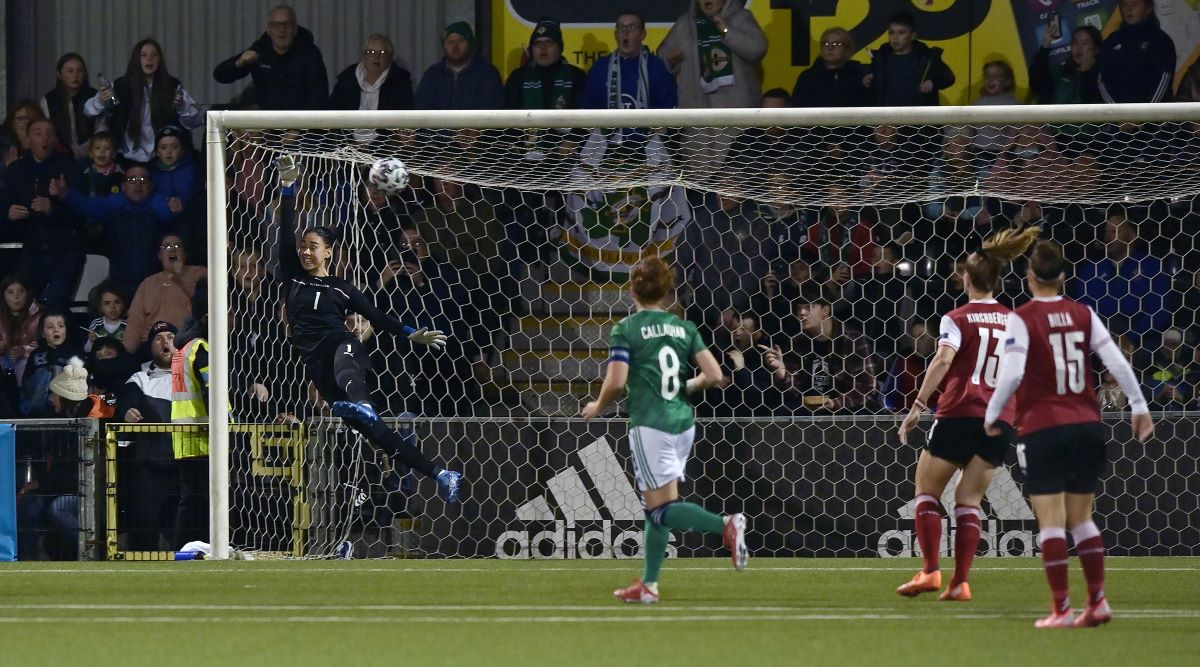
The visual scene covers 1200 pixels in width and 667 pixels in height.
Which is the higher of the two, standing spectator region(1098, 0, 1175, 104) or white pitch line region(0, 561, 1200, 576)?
standing spectator region(1098, 0, 1175, 104)

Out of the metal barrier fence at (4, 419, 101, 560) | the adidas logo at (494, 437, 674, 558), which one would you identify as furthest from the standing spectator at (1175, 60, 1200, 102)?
the metal barrier fence at (4, 419, 101, 560)

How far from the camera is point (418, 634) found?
6.53 m

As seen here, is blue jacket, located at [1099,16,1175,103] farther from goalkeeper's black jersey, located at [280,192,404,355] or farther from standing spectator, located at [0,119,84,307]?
standing spectator, located at [0,119,84,307]

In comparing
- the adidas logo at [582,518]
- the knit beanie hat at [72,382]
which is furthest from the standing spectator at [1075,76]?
the knit beanie hat at [72,382]

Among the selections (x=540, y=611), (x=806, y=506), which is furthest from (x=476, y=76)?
(x=540, y=611)

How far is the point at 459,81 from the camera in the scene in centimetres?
1427

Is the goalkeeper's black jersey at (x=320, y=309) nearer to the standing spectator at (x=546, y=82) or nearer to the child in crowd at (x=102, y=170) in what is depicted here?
the standing spectator at (x=546, y=82)

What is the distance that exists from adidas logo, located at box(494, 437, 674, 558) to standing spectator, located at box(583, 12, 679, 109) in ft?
13.0

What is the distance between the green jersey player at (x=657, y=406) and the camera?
768 centimetres

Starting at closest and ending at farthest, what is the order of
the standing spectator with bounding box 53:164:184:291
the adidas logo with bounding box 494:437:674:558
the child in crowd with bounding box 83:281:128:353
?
the adidas logo with bounding box 494:437:674:558 → the child in crowd with bounding box 83:281:128:353 → the standing spectator with bounding box 53:164:184:291


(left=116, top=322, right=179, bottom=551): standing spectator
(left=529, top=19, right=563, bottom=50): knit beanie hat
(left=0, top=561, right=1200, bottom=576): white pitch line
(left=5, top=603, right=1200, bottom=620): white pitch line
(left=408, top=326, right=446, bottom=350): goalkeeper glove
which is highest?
(left=529, top=19, right=563, bottom=50): knit beanie hat

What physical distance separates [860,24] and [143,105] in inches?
247

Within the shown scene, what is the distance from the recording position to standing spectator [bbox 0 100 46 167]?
1496 centimetres

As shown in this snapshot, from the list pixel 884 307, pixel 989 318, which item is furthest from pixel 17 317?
pixel 989 318
